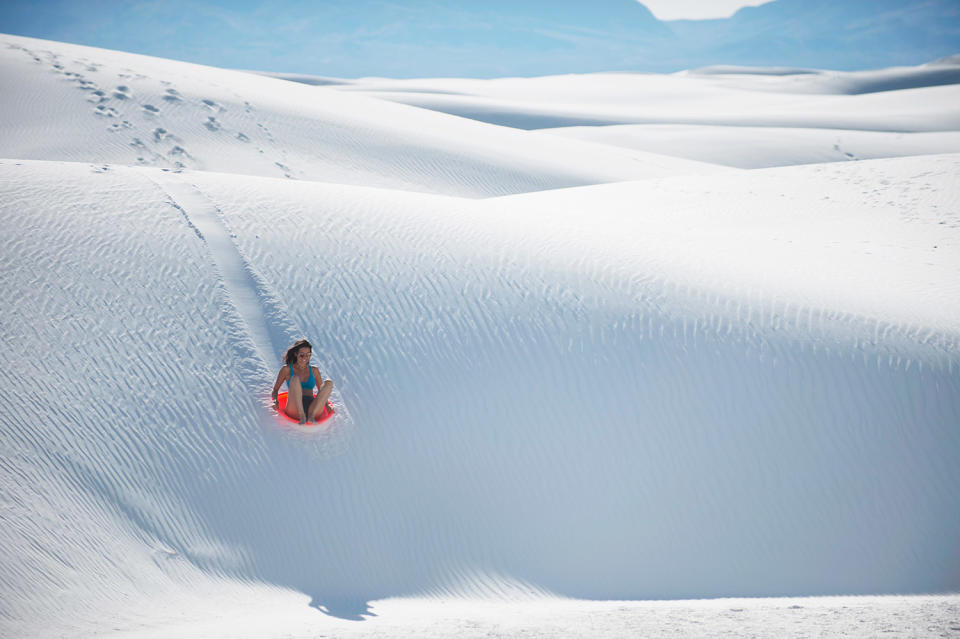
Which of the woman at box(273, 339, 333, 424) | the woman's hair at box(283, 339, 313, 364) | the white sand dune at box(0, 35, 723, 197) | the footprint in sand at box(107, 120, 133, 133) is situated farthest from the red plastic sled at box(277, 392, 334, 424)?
the footprint in sand at box(107, 120, 133, 133)

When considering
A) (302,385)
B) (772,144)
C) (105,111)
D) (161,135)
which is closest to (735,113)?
(772,144)

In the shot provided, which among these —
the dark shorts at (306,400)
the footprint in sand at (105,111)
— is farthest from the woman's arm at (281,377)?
the footprint in sand at (105,111)

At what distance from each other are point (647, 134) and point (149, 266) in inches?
735

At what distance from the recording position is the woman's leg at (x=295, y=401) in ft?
14.1

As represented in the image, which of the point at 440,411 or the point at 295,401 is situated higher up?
the point at 440,411

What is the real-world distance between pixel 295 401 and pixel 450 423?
99 centimetres

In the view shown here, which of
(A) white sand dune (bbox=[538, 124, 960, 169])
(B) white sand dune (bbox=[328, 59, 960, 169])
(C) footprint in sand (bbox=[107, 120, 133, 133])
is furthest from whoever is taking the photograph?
(B) white sand dune (bbox=[328, 59, 960, 169])

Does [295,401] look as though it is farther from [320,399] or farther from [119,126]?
[119,126]

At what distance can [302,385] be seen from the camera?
446 cm

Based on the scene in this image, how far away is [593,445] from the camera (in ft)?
15.6

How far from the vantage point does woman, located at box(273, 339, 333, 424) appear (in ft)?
14.1

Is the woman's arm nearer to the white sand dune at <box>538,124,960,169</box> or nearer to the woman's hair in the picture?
the woman's hair

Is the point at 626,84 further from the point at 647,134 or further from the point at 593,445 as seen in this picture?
the point at 593,445

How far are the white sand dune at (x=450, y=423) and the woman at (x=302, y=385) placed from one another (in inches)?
7.1
